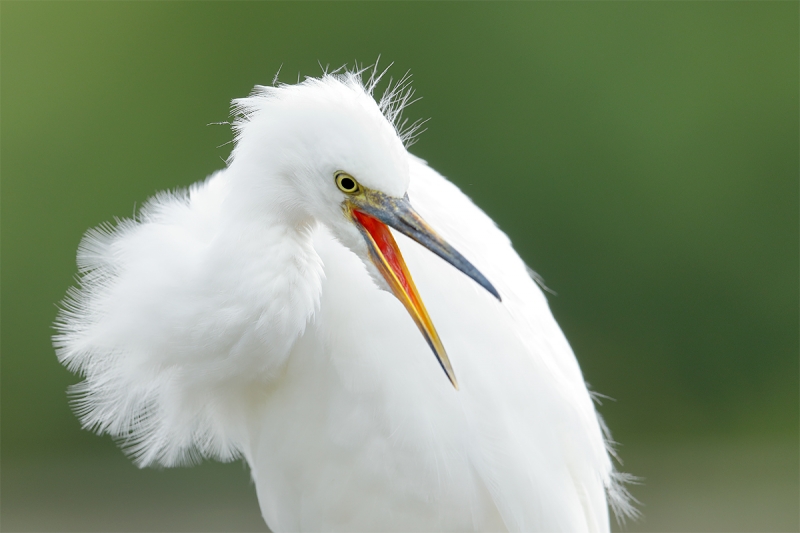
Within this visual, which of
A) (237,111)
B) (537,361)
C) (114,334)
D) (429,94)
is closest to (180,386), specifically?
(114,334)

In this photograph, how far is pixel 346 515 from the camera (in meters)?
Answer: 1.11

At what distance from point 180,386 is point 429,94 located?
1701 mm

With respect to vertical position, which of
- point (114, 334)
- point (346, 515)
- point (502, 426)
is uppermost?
point (502, 426)

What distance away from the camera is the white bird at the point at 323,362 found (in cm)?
91

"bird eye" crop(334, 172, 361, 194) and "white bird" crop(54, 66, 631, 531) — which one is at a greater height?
"bird eye" crop(334, 172, 361, 194)

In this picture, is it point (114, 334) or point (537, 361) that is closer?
point (114, 334)

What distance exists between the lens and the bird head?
2.67ft

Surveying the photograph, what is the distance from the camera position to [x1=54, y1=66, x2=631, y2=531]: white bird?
905mm

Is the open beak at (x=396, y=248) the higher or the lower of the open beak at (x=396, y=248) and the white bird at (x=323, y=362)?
the higher

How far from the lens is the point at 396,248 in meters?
0.90

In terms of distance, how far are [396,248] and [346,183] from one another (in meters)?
0.10

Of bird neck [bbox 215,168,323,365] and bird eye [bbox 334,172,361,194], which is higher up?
bird eye [bbox 334,172,361,194]

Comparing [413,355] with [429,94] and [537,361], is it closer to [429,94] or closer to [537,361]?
[537,361]

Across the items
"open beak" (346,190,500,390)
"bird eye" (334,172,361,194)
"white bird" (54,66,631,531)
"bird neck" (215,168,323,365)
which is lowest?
"white bird" (54,66,631,531)
